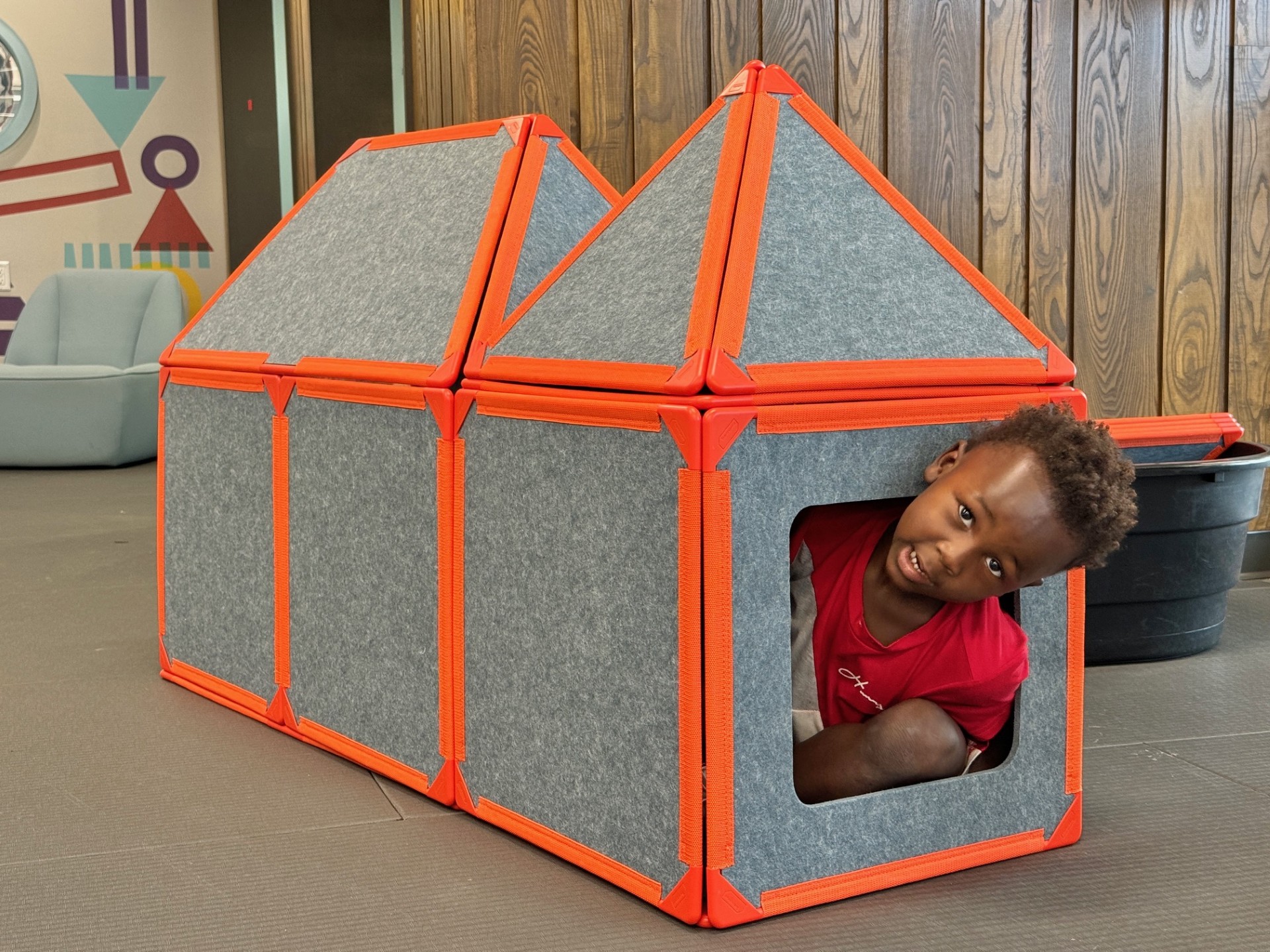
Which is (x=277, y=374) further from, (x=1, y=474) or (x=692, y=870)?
(x=1, y=474)

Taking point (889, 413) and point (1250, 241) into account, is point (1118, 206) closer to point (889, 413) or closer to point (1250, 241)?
point (1250, 241)

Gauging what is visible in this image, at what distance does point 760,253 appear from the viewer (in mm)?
1167

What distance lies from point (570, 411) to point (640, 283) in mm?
141

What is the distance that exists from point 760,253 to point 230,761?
0.90m

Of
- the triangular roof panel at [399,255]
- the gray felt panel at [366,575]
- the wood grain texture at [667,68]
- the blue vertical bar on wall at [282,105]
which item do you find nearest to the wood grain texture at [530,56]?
the wood grain texture at [667,68]

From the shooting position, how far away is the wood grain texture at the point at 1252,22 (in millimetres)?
2404

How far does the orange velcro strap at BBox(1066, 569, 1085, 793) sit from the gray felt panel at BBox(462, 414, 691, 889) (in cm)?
45

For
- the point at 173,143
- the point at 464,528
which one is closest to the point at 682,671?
the point at 464,528

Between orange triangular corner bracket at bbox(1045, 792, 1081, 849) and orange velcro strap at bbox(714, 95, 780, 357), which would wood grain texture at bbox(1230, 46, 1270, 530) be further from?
orange velcro strap at bbox(714, 95, 780, 357)

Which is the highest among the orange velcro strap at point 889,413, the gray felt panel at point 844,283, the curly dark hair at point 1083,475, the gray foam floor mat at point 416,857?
the gray felt panel at point 844,283

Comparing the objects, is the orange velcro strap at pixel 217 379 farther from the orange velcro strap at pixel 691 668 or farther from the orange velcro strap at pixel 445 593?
the orange velcro strap at pixel 691 668

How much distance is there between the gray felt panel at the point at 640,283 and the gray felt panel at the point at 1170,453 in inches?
39.0

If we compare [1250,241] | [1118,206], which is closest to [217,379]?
[1118,206]

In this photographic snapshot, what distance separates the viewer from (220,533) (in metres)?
1.77
